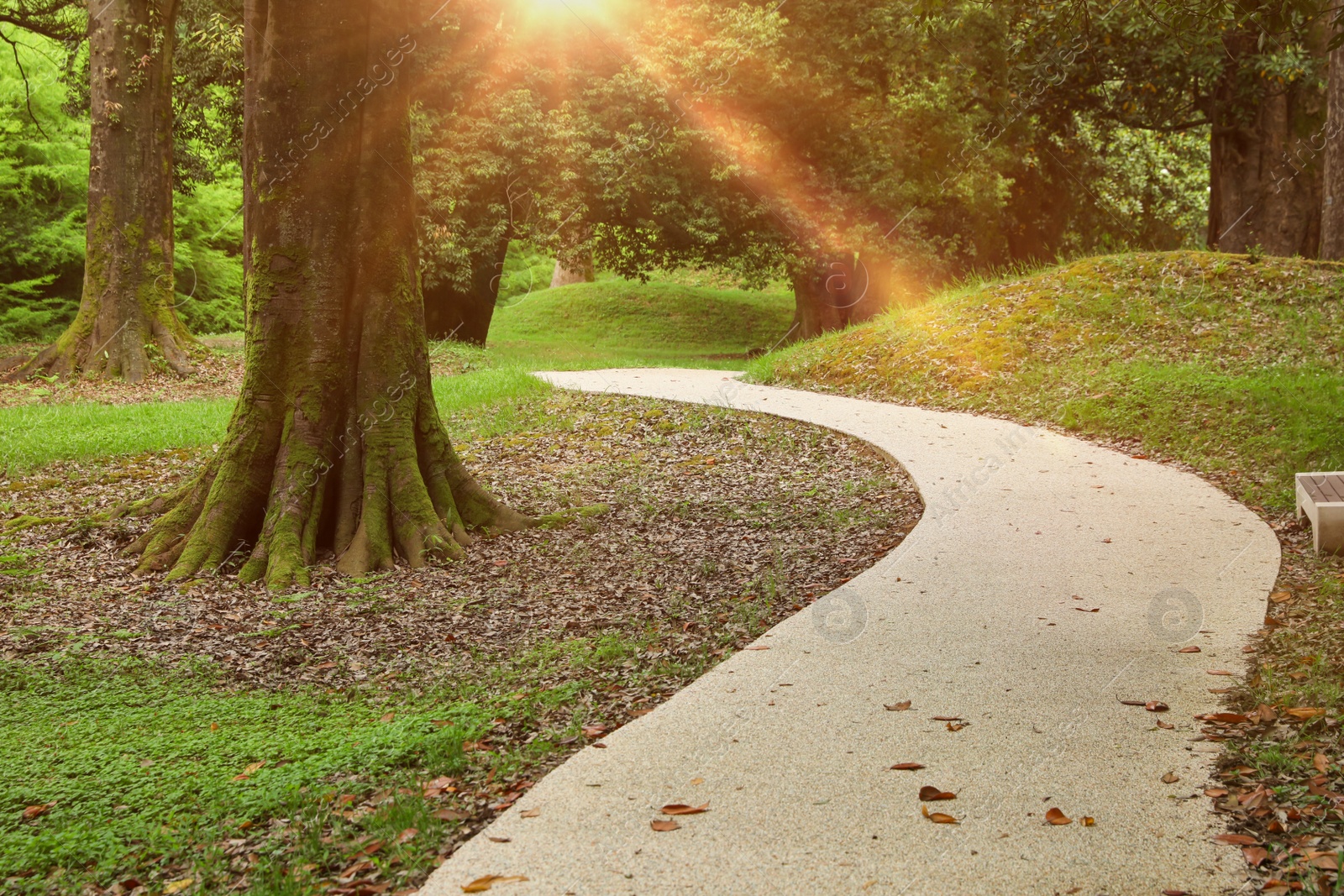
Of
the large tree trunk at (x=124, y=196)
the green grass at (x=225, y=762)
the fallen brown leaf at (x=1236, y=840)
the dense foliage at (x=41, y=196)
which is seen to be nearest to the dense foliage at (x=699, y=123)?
the dense foliage at (x=41, y=196)

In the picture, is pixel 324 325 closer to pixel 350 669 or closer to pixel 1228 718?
pixel 350 669

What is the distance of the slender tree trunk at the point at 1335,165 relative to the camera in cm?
1258

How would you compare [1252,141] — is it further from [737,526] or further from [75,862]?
[75,862]

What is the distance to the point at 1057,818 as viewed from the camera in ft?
10.8

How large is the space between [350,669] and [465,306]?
18.9 meters

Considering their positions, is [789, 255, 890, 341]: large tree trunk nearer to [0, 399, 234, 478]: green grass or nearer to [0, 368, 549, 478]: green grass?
[0, 368, 549, 478]: green grass

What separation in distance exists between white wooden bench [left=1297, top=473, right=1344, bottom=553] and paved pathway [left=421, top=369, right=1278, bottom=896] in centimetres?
35

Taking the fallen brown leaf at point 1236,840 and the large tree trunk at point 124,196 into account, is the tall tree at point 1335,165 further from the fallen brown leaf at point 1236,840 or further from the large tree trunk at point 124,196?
the large tree trunk at point 124,196

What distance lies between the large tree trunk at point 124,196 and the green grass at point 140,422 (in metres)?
1.94

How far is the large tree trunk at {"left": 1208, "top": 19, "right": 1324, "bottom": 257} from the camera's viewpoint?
17453mm

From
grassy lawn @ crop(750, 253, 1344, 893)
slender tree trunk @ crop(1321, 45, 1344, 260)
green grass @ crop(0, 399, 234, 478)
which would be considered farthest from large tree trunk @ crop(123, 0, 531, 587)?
slender tree trunk @ crop(1321, 45, 1344, 260)

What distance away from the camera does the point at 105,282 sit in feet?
51.3

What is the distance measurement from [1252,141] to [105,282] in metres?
18.6

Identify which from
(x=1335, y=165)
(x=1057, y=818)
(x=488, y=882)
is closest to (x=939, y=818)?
(x=1057, y=818)
